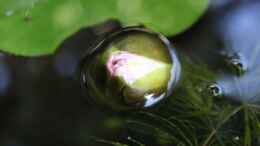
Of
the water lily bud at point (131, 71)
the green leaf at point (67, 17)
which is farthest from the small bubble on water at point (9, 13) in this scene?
the water lily bud at point (131, 71)

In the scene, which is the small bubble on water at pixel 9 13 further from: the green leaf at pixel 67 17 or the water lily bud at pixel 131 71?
the water lily bud at pixel 131 71

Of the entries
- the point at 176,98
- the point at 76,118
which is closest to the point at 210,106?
the point at 176,98

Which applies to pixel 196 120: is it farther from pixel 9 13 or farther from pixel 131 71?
pixel 9 13

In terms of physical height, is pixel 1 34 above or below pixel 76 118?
above

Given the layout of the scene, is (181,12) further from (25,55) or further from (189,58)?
(25,55)

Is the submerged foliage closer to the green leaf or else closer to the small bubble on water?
the green leaf

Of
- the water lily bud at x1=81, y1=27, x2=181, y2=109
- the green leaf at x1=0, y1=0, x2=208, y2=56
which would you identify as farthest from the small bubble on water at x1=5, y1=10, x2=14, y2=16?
the water lily bud at x1=81, y1=27, x2=181, y2=109

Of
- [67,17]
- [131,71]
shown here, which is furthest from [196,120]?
[67,17]
